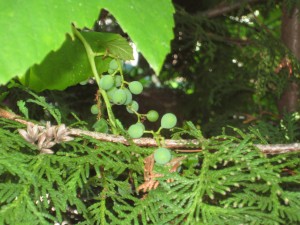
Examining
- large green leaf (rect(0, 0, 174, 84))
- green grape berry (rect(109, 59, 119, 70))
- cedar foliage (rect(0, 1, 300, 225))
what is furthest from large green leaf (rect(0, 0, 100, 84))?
green grape berry (rect(109, 59, 119, 70))

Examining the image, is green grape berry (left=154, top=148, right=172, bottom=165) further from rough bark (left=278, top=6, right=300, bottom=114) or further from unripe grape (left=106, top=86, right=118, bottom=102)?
rough bark (left=278, top=6, right=300, bottom=114)

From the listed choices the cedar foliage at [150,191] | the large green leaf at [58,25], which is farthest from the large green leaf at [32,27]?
the cedar foliage at [150,191]

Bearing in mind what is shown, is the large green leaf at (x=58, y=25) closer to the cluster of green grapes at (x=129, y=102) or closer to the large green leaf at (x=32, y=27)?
the large green leaf at (x=32, y=27)

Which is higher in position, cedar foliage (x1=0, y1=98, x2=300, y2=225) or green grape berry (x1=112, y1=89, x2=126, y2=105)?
green grape berry (x1=112, y1=89, x2=126, y2=105)

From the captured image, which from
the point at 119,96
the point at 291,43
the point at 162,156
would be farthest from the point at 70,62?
the point at 291,43

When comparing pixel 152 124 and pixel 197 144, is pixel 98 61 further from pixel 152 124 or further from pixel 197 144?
pixel 152 124

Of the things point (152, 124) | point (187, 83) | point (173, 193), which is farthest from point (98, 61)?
point (187, 83)
